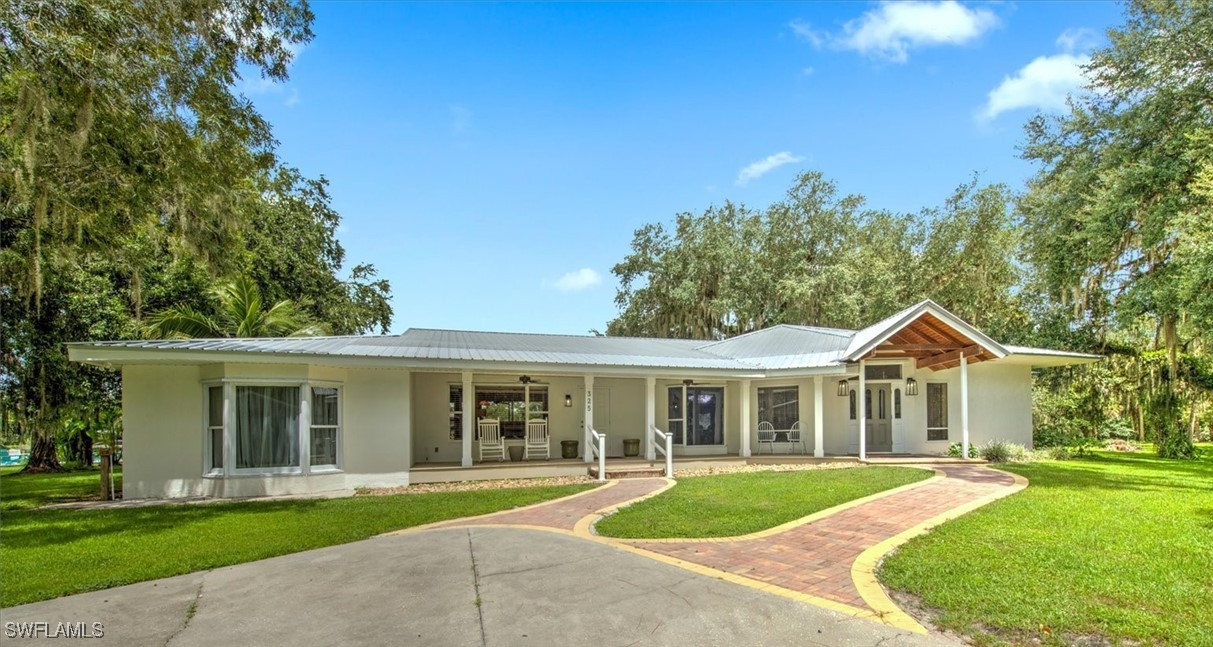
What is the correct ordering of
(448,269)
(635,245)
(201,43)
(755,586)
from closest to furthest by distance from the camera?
(755,586), (201,43), (448,269), (635,245)

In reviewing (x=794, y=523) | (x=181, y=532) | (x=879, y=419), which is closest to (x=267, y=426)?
(x=181, y=532)

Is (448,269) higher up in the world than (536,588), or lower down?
higher up

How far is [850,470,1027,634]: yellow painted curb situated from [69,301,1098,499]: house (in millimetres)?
6201

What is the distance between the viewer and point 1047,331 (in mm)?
18953

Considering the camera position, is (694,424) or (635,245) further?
(635,245)

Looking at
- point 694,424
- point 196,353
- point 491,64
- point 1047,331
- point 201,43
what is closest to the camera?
point 201,43

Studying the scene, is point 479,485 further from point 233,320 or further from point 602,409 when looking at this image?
point 233,320

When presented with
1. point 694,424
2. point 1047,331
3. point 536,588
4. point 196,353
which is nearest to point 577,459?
point 694,424

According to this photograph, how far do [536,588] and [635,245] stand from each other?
86.9 feet

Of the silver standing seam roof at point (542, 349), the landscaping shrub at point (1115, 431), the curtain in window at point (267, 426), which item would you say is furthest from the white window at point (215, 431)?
the landscaping shrub at point (1115, 431)

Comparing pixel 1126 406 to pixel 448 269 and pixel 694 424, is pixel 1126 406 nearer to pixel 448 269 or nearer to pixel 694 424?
pixel 694 424

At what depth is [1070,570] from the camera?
16.9ft

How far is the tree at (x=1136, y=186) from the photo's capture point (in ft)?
42.3

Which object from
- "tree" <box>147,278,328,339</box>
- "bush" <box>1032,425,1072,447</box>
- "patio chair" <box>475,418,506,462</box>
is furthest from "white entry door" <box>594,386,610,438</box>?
"bush" <box>1032,425,1072,447</box>
